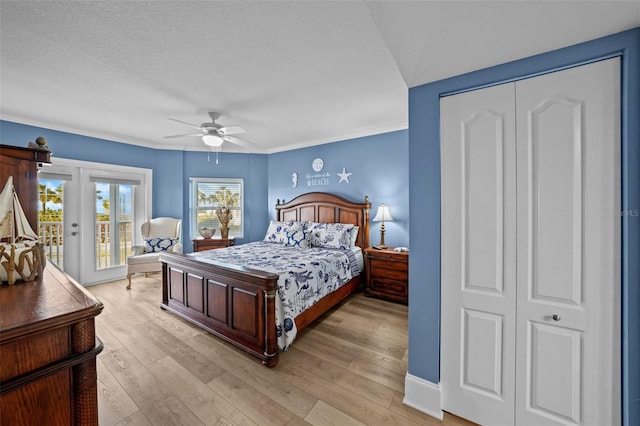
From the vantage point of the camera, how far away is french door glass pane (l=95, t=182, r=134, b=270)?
4.42 m

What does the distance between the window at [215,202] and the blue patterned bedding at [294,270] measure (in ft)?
5.57

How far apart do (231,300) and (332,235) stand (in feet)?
6.37

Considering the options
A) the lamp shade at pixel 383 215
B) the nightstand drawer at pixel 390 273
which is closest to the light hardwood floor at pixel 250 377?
the nightstand drawer at pixel 390 273

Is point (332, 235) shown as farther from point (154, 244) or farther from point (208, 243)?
point (154, 244)

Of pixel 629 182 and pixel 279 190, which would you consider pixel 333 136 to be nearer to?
pixel 279 190

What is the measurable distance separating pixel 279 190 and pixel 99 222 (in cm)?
319

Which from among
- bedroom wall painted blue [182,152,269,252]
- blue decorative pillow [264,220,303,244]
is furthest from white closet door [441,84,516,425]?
bedroom wall painted blue [182,152,269,252]

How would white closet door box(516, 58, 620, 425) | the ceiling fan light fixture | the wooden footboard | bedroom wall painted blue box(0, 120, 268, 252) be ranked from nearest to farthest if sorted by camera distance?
white closet door box(516, 58, 620, 425) < the wooden footboard < the ceiling fan light fixture < bedroom wall painted blue box(0, 120, 268, 252)

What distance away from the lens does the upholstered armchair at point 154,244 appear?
13.3ft

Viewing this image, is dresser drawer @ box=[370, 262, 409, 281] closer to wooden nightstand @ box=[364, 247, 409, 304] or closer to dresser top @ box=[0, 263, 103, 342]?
wooden nightstand @ box=[364, 247, 409, 304]

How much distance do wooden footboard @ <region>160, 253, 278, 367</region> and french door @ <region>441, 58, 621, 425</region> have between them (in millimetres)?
1346

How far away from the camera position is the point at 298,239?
4.11 m

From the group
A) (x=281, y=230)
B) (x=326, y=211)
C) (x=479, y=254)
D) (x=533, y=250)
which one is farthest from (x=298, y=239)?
(x=533, y=250)

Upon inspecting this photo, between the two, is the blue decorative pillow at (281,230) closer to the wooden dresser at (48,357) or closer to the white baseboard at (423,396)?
the white baseboard at (423,396)
